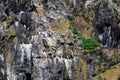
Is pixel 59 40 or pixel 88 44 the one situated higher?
pixel 59 40

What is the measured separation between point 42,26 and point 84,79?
921 centimetres

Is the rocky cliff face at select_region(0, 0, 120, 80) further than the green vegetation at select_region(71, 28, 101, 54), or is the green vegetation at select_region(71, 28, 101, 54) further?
the green vegetation at select_region(71, 28, 101, 54)

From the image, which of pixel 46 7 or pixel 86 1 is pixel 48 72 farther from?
pixel 86 1

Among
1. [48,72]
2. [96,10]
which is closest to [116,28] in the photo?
[96,10]

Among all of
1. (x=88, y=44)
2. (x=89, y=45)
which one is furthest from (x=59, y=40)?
(x=88, y=44)

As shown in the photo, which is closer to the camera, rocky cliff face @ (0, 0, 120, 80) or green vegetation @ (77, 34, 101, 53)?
rocky cliff face @ (0, 0, 120, 80)

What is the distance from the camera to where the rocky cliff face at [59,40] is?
7300 cm

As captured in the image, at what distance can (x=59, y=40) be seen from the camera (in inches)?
2958

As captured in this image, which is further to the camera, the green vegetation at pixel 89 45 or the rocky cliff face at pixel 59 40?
the green vegetation at pixel 89 45

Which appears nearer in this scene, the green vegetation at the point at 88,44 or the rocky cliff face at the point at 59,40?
the rocky cliff face at the point at 59,40

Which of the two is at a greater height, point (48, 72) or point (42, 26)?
point (42, 26)

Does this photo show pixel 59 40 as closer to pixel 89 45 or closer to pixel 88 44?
pixel 89 45

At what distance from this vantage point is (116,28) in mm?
83000

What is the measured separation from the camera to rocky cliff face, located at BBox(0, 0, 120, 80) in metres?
73.0
